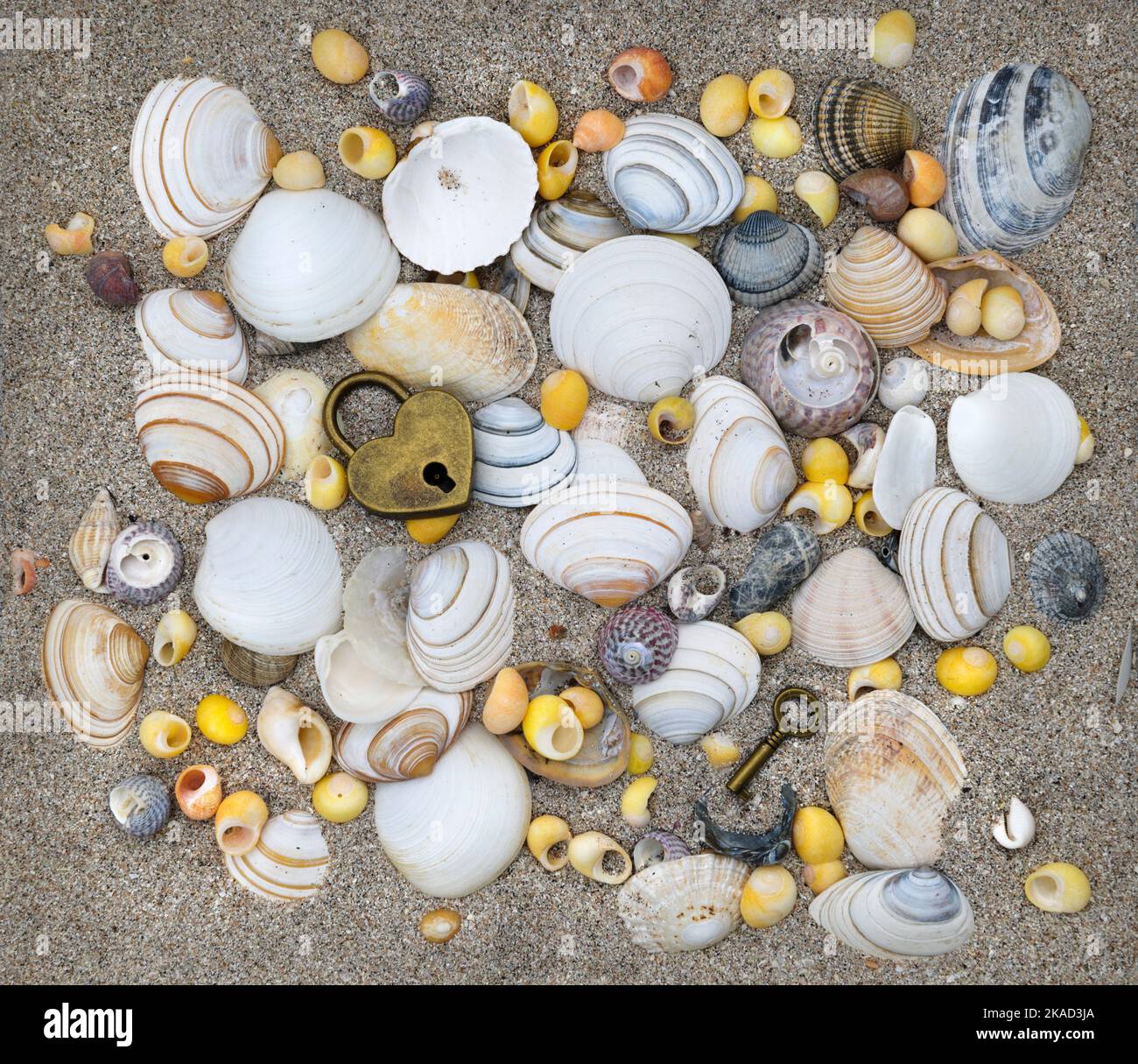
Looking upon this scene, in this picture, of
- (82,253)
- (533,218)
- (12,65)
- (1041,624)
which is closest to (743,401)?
(533,218)

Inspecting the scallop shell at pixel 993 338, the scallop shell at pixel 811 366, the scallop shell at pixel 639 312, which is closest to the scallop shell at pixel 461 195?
the scallop shell at pixel 639 312

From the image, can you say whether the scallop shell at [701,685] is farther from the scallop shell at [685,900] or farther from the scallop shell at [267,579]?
the scallop shell at [267,579]

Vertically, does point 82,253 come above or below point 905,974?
above

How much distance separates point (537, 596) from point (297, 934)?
114 centimetres

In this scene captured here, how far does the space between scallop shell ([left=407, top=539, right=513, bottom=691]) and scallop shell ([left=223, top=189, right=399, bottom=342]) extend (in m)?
0.71

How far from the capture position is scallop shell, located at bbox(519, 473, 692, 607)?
2.83m

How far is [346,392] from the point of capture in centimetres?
292

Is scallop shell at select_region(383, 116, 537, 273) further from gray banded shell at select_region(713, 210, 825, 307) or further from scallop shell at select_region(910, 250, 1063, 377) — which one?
scallop shell at select_region(910, 250, 1063, 377)

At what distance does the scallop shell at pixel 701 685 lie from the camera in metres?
2.84

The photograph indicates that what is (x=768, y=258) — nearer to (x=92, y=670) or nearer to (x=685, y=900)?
(x=685, y=900)

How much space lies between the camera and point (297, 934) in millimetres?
2893

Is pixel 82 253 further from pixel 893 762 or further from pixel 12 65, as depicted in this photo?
pixel 893 762

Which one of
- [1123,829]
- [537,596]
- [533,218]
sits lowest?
[1123,829]
